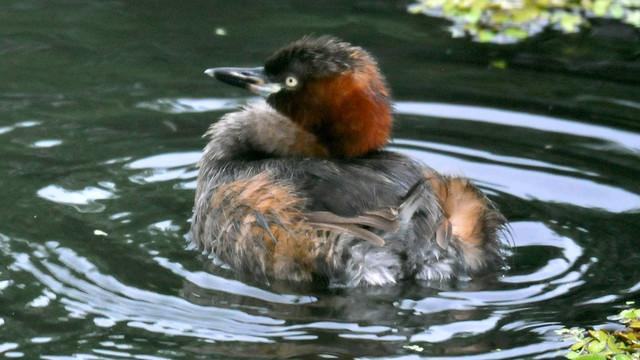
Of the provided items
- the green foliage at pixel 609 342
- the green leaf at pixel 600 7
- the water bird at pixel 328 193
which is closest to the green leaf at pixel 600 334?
the green foliage at pixel 609 342

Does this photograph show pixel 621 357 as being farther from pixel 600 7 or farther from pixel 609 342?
pixel 600 7

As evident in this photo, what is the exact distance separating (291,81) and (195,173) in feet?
4.58

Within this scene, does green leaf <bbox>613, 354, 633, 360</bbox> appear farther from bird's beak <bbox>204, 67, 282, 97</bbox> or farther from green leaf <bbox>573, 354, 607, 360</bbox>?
bird's beak <bbox>204, 67, 282, 97</bbox>

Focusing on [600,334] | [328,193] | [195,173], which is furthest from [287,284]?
[195,173]

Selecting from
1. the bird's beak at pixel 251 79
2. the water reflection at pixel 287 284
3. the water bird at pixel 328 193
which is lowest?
the water reflection at pixel 287 284

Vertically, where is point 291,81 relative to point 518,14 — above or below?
below

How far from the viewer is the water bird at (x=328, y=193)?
596cm

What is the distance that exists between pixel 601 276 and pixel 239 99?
11.6 ft

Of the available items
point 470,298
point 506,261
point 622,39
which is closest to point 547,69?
point 622,39

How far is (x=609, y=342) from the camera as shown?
531cm

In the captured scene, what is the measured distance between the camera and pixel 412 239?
19.6ft

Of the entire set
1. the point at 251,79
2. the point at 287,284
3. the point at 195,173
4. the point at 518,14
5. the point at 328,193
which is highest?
the point at 518,14

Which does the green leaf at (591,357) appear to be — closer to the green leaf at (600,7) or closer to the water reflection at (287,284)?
the water reflection at (287,284)

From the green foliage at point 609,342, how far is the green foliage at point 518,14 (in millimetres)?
4847
